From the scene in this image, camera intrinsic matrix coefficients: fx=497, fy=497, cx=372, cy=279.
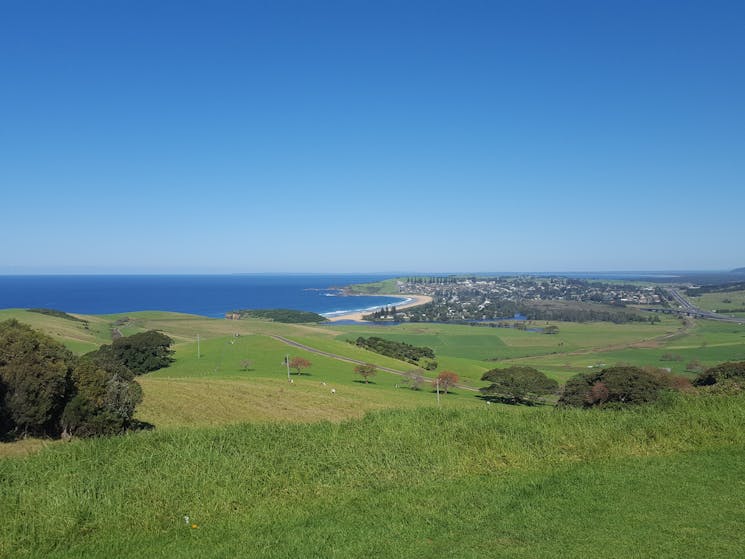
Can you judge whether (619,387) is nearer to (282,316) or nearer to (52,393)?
(52,393)

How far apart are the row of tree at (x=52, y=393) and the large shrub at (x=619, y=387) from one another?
32454 mm

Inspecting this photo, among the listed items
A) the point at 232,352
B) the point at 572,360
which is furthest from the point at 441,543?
the point at 572,360

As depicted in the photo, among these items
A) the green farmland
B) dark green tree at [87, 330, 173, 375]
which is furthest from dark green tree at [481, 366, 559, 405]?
the green farmland

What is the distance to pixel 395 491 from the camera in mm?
7695

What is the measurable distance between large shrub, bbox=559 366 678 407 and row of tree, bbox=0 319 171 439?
32454 mm

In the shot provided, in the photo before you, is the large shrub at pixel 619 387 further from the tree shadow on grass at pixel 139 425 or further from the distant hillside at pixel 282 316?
the distant hillside at pixel 282 316

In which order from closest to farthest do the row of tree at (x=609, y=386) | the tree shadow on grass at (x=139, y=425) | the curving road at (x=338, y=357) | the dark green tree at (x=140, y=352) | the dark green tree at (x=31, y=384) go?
the dark green tree at (x=31, y=384)
the tree shadow on grass at (x=139, y=425)
the row of tree at (x=609, y=386)
the dark green tree at (x=140, y=352)
the curving road at (x=338, y=357)

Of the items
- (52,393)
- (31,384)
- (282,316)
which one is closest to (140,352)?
(52,393)

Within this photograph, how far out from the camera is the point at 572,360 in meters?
83.4

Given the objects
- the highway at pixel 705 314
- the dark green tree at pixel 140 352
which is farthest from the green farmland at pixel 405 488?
the highway at pixel 705 314

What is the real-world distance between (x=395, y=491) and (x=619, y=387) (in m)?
36.8

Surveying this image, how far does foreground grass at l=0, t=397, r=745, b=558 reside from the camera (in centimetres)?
607

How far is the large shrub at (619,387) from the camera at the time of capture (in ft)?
123

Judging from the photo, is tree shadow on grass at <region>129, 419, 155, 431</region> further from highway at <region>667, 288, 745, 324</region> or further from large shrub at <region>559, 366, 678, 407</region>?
highway at <region>667, 288, 745, 324</region>
